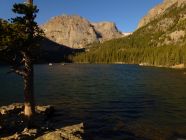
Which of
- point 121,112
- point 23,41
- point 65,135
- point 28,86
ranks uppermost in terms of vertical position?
point 23,41

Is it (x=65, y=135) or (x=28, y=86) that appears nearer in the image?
(x=65, y=135)

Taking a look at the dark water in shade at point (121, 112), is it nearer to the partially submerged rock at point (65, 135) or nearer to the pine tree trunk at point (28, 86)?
the partially submerged rock at point (65, 135)

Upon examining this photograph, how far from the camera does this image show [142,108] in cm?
6091

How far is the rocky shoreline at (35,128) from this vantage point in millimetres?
33659

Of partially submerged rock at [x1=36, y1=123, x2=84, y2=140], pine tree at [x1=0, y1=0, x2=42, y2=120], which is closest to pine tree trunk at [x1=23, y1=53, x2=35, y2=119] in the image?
pine tree at [x1=0, y1=0, x2=42, y2=120]

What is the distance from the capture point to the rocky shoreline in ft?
110

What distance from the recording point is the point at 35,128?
3866 centimetres

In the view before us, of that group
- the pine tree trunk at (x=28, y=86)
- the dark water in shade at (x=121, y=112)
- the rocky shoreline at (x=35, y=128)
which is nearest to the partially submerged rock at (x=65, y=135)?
the rocky shoreline at (x=35, y=128)

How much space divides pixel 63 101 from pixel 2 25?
35125mm

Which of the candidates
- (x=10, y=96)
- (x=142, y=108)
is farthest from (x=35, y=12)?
(x=10, y=96)

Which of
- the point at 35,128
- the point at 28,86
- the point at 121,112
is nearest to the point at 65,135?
the point at 35,128

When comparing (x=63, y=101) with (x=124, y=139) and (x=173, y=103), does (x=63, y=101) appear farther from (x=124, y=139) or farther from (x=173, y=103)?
(x=124, y=139)

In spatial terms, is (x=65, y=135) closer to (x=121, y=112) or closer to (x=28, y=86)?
(x=28, y=86)

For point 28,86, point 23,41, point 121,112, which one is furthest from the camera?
point 121,112
